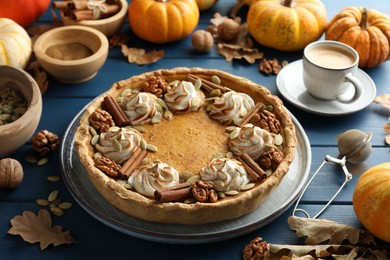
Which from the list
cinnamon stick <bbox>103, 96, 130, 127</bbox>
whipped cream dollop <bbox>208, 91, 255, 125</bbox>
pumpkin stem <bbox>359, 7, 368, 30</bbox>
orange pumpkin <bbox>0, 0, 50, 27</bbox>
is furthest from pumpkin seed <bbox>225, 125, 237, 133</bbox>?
orange pumpkin <bbox>0, 0, 50, 27</bbox>

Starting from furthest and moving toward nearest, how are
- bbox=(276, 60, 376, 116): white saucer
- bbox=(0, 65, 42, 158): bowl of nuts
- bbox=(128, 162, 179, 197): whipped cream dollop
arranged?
bbox=(276, 60, 376, 116): white saucer, bbox=(0, 65, 42, 158): bowl of nuts, bbox=(128, 162, 179, 197): whipped cream dollop

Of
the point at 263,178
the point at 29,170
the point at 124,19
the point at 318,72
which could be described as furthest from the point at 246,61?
the point at 29,170

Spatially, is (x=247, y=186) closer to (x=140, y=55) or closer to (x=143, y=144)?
(x=143, y=144)

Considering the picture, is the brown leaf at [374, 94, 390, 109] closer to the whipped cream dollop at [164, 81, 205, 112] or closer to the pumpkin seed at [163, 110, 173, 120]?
the whipped cream dollop at [164, 81, 205, 112]

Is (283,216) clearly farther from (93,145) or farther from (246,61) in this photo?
(246,61)

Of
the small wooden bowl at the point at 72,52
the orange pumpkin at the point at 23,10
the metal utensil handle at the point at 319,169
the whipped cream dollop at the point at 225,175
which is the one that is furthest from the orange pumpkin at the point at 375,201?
the orange pumpkin at the point at 23,10

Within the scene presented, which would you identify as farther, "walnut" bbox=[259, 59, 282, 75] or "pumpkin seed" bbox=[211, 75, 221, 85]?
"walnut" bbox=[259, 59, 282, 75]

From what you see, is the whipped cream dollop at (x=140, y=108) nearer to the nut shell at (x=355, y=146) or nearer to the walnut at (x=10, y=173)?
the walnut at (x=10, y=173)
